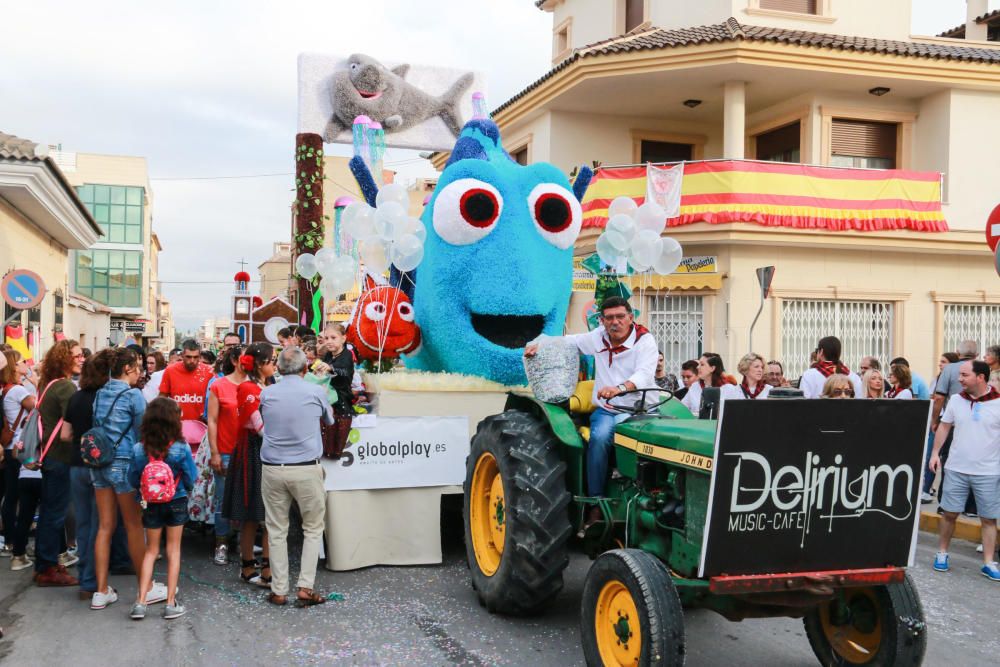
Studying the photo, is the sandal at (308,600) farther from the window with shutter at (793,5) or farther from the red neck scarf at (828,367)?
the window with shutter at (793,5)

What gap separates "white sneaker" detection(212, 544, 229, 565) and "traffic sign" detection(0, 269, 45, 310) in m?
4.54

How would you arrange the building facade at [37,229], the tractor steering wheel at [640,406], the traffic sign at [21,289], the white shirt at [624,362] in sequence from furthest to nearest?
the building facade at [37,229], the traffic sign at [21,289], the white shirt at [624,362], the tractor steering wheel at [640,406]

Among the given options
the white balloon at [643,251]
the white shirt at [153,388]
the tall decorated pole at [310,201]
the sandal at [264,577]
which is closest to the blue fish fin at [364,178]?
the white shirt at [153,388]

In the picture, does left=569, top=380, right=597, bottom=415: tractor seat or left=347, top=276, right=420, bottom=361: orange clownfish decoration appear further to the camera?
left=347, top=276, right=420, bottom=361: orange clownfish decoration

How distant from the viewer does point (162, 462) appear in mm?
4906

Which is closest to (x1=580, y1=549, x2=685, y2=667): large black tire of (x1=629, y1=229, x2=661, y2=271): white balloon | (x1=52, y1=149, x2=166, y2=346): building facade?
(x1=629, y1=229, x2=661, y2=271): white balloon

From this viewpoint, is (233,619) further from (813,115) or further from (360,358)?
(813,115)

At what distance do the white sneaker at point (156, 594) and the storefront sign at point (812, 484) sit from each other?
A: 3455 millimetres

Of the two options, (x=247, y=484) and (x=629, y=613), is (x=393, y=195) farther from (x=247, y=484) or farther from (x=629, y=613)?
(x=629, y=613)

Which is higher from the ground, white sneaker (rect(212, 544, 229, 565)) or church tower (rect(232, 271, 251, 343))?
church tower (rect(232, 271, 251, 343))

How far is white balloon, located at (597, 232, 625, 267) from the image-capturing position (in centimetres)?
712

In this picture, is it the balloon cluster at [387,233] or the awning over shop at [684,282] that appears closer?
the balloon cluster at [387,233]

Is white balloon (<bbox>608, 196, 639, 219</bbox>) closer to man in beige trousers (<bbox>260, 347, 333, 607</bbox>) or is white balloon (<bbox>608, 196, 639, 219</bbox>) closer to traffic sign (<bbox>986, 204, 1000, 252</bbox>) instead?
traffic sign (<bbox>986, 204, 1000, 252</bbox>)

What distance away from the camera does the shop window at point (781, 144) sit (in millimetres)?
15867
